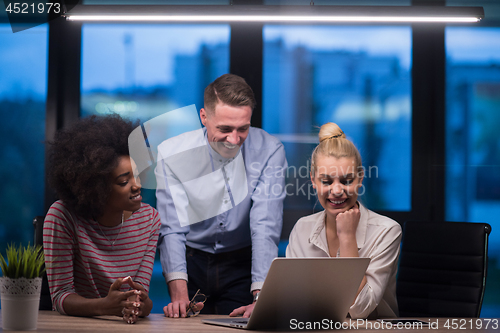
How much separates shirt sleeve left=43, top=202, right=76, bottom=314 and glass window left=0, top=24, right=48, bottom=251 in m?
1.84

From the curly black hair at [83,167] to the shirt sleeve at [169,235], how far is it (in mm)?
378

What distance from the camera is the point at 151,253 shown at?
1.64m

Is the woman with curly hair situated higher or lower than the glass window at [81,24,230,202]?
lower

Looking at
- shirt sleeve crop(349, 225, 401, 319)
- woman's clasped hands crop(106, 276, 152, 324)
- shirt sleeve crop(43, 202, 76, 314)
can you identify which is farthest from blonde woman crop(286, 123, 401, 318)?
shirt sleeve crop(43, 202, 76, 314)

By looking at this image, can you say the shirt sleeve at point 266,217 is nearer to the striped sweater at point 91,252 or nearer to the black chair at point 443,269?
the striped sweater at point 91,252

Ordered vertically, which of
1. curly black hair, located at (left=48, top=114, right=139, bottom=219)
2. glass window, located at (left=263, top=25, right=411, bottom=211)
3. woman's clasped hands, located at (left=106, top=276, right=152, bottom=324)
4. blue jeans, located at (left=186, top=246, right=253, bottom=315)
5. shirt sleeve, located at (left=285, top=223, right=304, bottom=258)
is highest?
glass window, located at (left=263, top=25, right=411, bottom=211)

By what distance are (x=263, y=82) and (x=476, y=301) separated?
6.13 ft

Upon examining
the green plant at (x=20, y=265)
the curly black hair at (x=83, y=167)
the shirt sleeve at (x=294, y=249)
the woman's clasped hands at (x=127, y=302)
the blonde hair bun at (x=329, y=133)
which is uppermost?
the blonde hair bun at (x=329, y=133)

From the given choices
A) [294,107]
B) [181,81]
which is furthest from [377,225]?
[181,81]

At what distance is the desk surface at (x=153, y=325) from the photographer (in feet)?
3.77

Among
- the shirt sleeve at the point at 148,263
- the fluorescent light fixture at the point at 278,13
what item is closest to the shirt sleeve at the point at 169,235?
the shirt sleeve at the point at 148,263

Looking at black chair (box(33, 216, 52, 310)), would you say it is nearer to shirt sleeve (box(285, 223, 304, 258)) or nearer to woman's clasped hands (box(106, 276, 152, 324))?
woman's clasped hands (box(106, 276, 152, 324))

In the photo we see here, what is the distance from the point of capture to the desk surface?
3.77ft

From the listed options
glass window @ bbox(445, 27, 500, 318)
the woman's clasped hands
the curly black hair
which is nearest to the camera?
the woman's clasped hands
